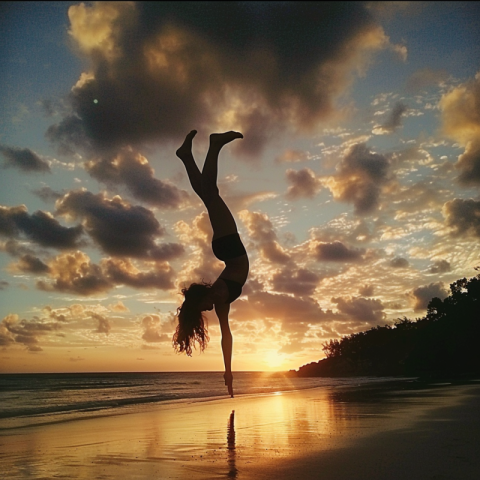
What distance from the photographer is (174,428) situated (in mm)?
7961

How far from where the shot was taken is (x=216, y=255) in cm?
445

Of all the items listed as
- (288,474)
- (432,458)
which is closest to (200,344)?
(288,474)

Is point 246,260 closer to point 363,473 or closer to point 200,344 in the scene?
point 200,344

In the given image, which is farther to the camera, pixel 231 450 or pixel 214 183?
pixel 231 450

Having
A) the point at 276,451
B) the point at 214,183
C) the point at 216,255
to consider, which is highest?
the point at 214,183

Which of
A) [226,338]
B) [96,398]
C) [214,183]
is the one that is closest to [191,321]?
[226,338]

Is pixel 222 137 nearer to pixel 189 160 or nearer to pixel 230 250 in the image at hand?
pixel 189 160

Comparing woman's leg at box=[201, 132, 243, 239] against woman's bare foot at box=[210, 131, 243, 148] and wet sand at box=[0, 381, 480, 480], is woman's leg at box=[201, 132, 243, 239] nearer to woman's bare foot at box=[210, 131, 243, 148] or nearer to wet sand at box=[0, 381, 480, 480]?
woman's bare foot at box=[210, 131, 243, 148]

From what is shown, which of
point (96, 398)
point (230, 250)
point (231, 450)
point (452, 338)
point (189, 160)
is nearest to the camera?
point (230, 250)

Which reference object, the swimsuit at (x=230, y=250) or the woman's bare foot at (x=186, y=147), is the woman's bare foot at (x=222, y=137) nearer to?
the woman's bare foot at (x=186, y=147)

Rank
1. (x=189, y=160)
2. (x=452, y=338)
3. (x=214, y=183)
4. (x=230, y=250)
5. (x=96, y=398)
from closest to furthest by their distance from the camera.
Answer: (x=230, y=250) < (x=214, y=183) < (x=189, y=160) < (x=96, y=398) < (x=452, y=338)

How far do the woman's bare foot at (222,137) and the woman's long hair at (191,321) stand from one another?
1.35 meters

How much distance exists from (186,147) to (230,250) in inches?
46.2

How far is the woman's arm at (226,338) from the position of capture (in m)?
4.64
